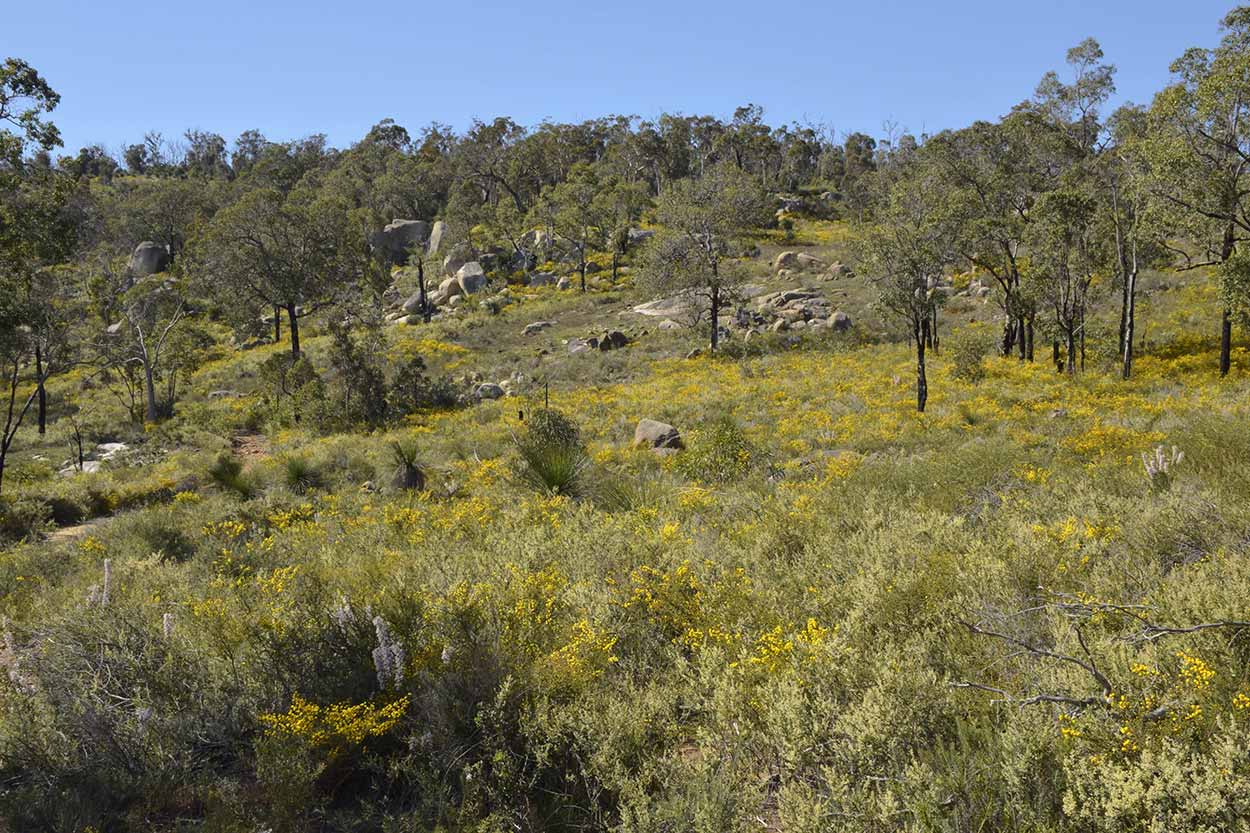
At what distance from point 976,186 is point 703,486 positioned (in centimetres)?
2356

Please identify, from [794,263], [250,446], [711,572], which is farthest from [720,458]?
[794,263]

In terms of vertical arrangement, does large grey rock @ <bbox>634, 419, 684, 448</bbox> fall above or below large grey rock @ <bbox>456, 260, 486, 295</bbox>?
below

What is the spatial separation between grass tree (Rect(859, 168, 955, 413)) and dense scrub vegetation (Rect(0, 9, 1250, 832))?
108 mm

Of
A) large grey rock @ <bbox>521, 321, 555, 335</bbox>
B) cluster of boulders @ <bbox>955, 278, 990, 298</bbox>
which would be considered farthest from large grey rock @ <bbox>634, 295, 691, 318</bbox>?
cluster of boulders @ <bbox>955, 278, 990, 298</bbox>

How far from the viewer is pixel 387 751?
359cm

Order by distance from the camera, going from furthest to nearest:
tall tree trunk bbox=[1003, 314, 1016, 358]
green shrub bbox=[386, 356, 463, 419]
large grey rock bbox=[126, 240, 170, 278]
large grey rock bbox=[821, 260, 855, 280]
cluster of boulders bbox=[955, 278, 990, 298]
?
large grey rock bbox=[126, 240, 170, 278]
large grey rock bbox=[821, 260, 855, 280]
cluster of boulders bbox=[955, 278, 990, 298]
tall tree trunk bbox=[1003, 314, 1016, 358]
green shrub bbox=[386, 356, 463, 419]

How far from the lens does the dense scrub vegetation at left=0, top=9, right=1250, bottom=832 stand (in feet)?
9.70

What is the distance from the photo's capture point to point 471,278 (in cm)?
5472

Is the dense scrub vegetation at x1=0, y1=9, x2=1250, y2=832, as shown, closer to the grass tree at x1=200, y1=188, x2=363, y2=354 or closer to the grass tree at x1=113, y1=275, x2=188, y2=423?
the grass tree at x1=113, y1=275, x2=188, y2=423

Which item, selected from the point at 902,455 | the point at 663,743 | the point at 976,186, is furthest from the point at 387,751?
the point at 976,186

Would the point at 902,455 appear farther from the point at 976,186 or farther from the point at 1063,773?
the point at 976,186

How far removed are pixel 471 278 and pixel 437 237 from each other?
1100 centimetres

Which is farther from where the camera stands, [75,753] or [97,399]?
[97,399]

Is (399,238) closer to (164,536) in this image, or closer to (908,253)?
(908,253)
